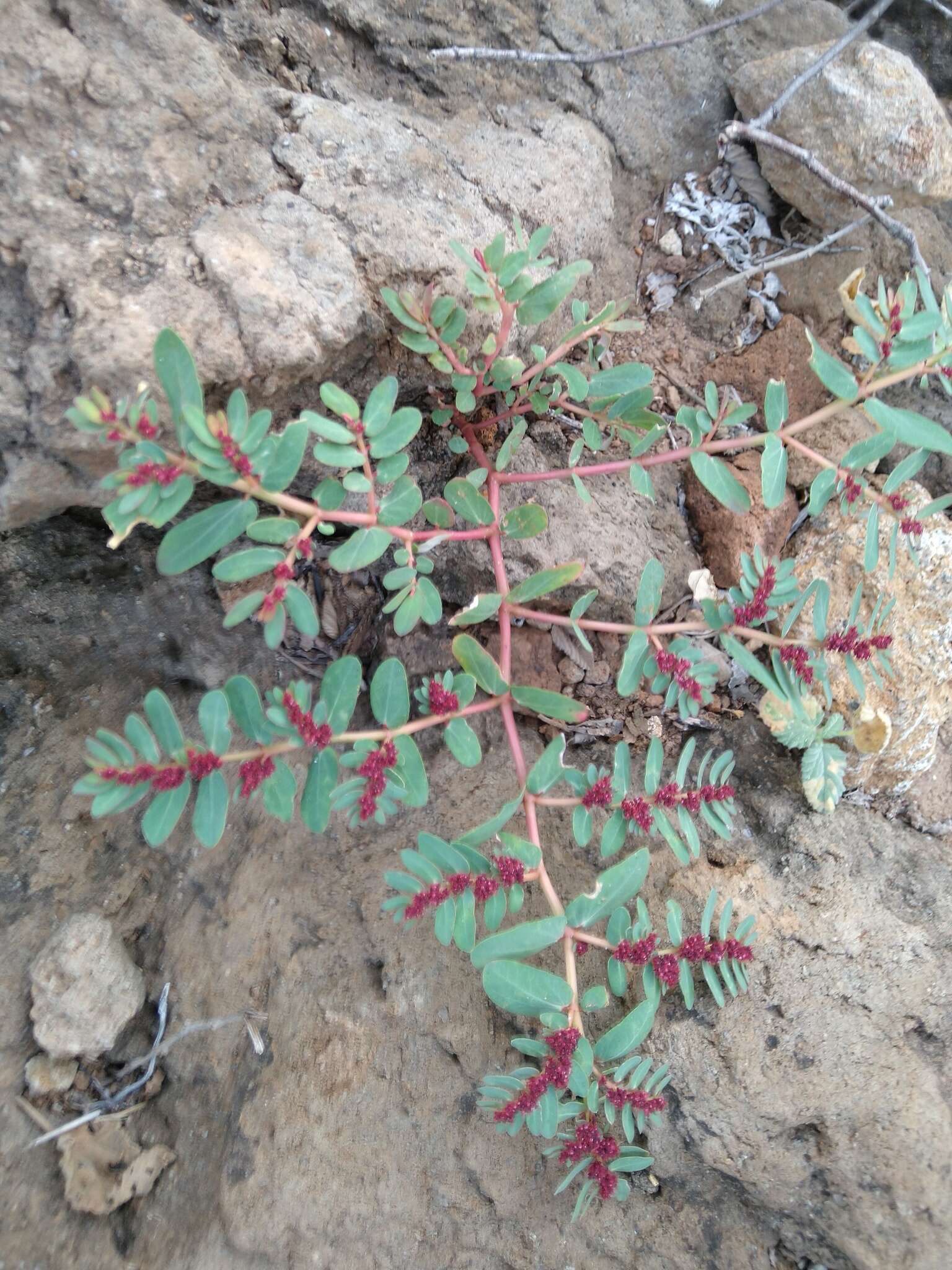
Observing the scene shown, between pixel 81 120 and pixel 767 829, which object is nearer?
pixel 81 120

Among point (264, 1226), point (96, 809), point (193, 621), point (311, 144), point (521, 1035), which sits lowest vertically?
point (264, 1226)

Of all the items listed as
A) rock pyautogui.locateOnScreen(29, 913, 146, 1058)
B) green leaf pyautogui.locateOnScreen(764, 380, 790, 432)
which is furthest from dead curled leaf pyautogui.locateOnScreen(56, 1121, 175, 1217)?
green leaf pyautogui.locateOnScreen(764, 380, 790, 432)

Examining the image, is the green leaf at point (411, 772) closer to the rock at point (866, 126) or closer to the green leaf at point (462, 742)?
the green leaf at point (462, 742)

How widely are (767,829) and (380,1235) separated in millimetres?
1384

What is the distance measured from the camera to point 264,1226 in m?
1.79

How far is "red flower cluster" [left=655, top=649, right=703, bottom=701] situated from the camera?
68.3 inches

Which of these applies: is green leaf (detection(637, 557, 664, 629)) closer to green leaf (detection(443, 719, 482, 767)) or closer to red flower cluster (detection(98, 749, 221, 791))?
green leaf (detection(443, 719, 482, 767))

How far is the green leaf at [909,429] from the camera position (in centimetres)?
172

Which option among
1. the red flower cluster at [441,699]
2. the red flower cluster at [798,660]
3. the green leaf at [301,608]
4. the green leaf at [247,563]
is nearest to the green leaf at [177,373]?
the green leaf at [247,563]

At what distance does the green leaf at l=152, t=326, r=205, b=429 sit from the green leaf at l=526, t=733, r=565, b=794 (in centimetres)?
97

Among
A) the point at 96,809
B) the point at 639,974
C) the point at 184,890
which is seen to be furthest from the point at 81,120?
the point at 639,974

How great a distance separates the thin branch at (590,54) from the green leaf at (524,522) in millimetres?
1407

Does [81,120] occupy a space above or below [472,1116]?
above

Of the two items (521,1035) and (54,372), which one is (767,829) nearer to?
(521,1035)
